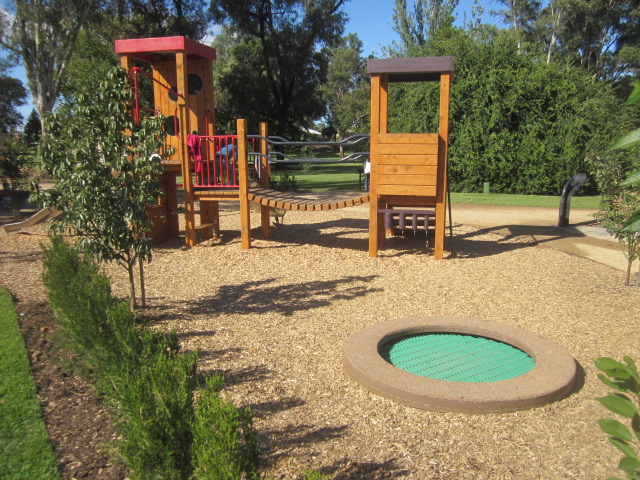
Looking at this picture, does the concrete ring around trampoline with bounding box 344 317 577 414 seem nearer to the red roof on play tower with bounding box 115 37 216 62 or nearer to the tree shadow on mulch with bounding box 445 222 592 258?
the tree shadow on mulch with bounding box 445 222 592 258

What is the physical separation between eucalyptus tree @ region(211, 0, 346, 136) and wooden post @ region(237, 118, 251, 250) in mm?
21651

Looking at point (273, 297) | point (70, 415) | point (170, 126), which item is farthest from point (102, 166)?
point (170, 126)

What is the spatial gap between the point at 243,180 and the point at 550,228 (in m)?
6.68

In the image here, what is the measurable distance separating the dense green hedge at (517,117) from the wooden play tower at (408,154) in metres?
10.6

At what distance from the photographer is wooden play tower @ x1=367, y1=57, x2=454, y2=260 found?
25.7ft

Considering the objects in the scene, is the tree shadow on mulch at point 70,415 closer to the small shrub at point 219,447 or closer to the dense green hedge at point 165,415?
the dense green hedge at point 165,415

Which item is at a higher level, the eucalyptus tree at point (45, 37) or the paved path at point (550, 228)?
the eucalyptus tree at point (45, 37)

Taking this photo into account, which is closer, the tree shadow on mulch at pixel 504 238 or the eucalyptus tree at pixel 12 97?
the tree shadow on mulch at pixel 504 238

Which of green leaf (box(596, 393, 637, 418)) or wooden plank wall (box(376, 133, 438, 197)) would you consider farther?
wooden plank wall (box(376, 133, 438, 197))

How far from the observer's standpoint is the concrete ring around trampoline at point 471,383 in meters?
3.63

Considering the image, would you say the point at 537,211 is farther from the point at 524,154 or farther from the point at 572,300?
the point at 572,300

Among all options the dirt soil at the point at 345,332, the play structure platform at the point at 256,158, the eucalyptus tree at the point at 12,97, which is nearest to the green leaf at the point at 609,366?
the dirt soil at the point at 345,332

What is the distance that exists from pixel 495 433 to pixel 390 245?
618 cm

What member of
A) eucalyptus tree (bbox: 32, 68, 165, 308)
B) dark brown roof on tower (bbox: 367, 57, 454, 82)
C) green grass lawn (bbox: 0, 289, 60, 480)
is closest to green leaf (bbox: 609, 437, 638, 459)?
green grass lawn (bbox: 0, 289, 60, 480)
